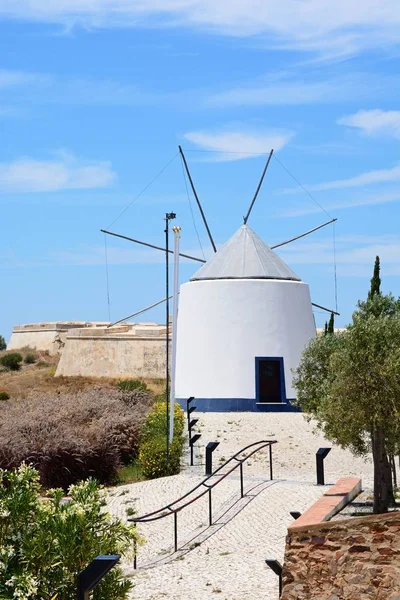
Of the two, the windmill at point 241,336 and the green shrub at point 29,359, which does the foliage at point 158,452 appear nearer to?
the windmill at point 241,336

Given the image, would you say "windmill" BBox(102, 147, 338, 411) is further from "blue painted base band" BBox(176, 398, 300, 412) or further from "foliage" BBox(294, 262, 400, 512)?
"foliage" BBox(294, 262, 400, 512)

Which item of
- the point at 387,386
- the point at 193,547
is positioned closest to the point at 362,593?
the point at 193,547

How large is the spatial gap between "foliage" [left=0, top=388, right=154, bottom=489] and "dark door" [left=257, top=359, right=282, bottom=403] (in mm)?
6639

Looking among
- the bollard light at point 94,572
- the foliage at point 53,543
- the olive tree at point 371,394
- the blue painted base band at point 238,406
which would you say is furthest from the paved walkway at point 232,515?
the blue painted base band at point 238,406

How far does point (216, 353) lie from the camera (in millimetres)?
30891

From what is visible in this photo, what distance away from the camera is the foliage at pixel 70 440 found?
21.1m

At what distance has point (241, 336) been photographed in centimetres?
3084

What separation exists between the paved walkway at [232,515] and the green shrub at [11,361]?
38.9 metres

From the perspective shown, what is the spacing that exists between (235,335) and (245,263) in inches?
106

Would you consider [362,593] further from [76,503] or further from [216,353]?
[216,353]

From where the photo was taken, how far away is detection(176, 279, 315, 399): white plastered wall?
3059 centimetres

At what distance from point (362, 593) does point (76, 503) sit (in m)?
2.87

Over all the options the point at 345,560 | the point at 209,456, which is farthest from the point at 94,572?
the point at 209,456

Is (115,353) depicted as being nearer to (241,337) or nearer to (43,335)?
(43,335)
